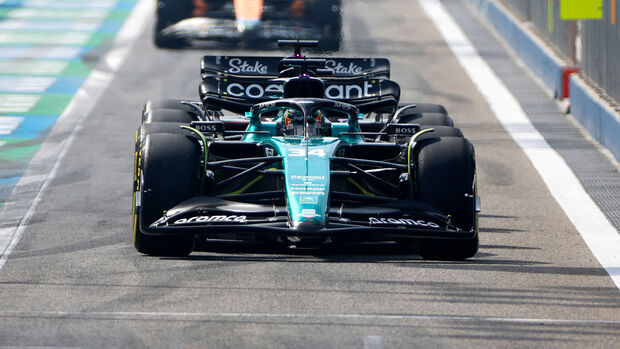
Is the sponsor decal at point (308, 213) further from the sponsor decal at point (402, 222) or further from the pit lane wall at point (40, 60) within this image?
the pit lane wall at point (40, 60)

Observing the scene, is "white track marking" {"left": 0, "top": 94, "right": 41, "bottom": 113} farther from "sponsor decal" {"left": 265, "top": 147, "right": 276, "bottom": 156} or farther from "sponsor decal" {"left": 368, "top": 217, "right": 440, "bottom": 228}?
"sponsor decal" {"left": 368, "top": 217, "right": 440, "bottom": 228}

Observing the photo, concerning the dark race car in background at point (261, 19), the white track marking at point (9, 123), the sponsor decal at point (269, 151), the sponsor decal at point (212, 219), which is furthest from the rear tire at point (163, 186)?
the dark race car in background at point (261, 19)

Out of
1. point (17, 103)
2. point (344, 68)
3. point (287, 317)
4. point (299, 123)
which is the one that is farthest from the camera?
point (17, 103)

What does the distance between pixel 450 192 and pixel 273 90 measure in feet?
10.9

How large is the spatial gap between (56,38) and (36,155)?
9821 mm

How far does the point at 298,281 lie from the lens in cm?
952

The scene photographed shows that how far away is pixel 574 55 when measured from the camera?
63.7 feet

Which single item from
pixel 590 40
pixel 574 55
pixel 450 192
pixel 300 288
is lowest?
pixel 574 55

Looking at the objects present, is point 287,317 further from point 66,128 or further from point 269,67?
point 66,128

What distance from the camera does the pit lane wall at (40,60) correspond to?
16.6 metres

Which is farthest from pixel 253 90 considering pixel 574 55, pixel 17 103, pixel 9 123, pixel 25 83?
pixel 25 83

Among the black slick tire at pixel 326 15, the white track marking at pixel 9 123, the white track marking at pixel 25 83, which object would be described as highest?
the black slick tire at pixel 326 15

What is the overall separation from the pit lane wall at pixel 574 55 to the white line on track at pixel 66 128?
6.57 meters

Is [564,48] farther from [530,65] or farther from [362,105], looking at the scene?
[362,105]
